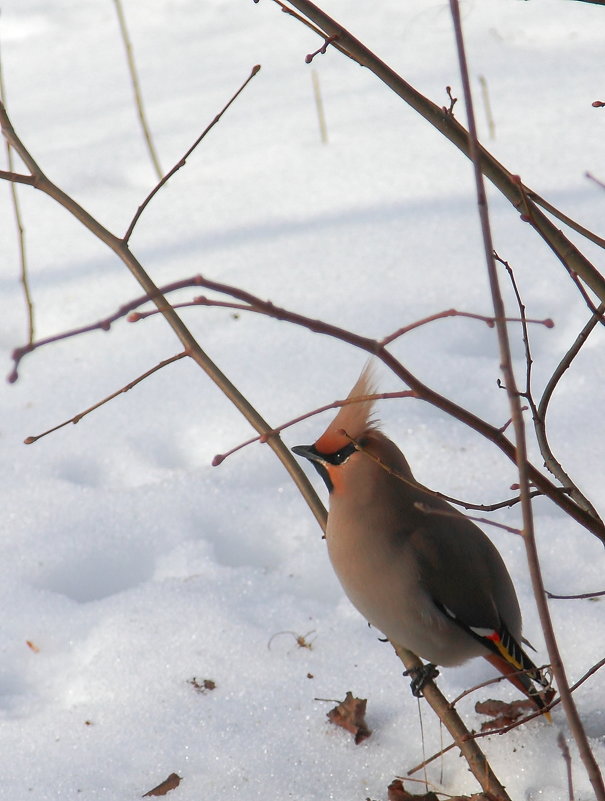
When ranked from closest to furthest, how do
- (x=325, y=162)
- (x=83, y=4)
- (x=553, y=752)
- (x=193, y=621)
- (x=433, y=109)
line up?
1. (x=433, y=109)
2. (x=553, y=752)
3. (x=193, y=621)
4. (x=325, y=162)
5. (x=83, y=4)

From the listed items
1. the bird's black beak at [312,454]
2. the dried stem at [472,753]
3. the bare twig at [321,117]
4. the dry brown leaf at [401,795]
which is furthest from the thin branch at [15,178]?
the bare twig at [321,117]

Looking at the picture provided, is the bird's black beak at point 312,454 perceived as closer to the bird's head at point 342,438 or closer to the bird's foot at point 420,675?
the bird's head at point 342,438

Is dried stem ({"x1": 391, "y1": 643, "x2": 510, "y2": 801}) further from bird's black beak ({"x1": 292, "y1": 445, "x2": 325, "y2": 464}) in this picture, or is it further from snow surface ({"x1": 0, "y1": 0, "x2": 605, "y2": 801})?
bird's black beak ({"x1": 292, "y1": 445, "x2": 325, "y2": 464})

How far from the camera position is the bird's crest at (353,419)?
1.90m

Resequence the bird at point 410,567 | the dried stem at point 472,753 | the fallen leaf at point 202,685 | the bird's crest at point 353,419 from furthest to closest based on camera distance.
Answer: the fallen leaf at point 202,685 < the bird at point 410,567 < the bird's crest at point 353,419 < the dried stem at point 472,753

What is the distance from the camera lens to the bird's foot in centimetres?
205

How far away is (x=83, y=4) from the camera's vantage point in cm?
696

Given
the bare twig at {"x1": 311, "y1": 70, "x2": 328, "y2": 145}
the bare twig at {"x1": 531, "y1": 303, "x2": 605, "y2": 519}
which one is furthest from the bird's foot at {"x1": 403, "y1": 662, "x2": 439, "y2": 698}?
the bare twig at {"x1": 311, "y1": 70, "x2": 328, "y2": 145}

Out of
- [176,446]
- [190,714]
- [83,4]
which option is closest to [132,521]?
[176,446]

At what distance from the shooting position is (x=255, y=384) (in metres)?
3.47

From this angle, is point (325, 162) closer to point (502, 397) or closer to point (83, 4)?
point (502, 397)

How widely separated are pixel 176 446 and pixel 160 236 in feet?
4.83

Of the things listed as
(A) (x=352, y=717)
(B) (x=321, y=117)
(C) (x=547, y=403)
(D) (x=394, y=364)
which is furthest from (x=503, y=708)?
(B) (x=321, y=117)

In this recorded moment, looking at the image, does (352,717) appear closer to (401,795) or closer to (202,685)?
(401,795)
